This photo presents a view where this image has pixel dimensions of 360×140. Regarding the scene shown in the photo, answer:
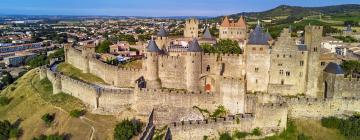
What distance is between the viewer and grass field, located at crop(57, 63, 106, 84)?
44.6 metres

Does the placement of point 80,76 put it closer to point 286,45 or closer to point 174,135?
point 174,135

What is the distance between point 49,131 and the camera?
127 ft

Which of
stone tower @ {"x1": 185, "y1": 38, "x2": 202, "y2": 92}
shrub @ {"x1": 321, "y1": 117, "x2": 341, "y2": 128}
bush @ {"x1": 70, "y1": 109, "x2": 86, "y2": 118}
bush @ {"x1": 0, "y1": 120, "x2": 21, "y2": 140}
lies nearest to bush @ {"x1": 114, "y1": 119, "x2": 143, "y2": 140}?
stone tower @ {"x1": 185, "y1": 38, "x2": 202, "y2": 92}

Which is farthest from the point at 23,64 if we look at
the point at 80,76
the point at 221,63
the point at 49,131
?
the point at 221,63

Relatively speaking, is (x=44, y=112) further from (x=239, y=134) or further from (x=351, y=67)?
(x=351, y=67)

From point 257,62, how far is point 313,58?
448 centimetres

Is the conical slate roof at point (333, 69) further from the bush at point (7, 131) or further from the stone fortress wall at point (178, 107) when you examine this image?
the bush at point (7, 131)

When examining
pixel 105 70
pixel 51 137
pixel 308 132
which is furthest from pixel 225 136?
pixel 105 70

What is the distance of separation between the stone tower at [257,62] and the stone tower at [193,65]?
4393 millimetres

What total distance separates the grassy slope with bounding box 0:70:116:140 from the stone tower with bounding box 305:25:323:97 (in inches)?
667

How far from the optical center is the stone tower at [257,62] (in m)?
33.1

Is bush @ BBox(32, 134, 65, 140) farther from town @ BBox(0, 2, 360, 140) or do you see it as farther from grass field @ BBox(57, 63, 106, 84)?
grass field @ BBox(57, 63, 106, 84)

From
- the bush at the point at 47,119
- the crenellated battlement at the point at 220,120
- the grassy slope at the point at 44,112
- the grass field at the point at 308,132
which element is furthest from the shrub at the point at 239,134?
the bush at the point at 47,119

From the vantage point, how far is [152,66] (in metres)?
37.1
